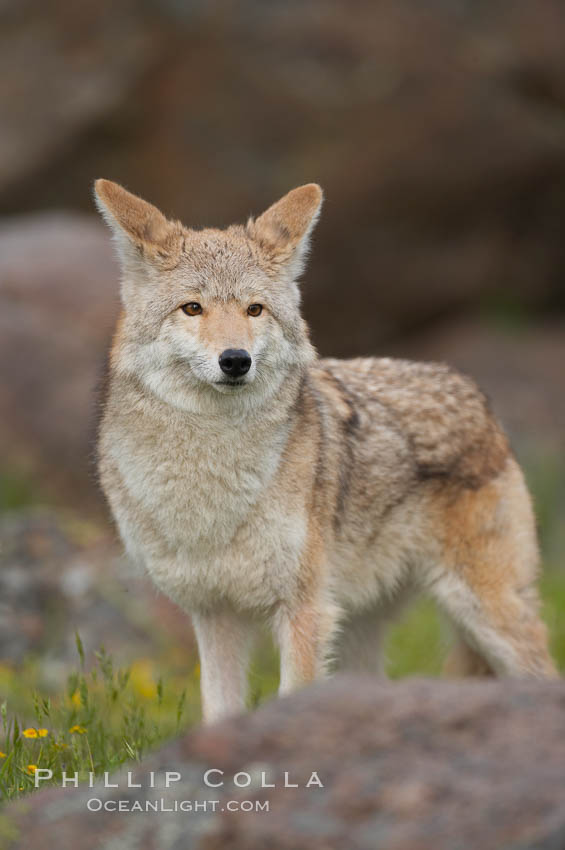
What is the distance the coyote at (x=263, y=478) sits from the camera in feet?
16.8

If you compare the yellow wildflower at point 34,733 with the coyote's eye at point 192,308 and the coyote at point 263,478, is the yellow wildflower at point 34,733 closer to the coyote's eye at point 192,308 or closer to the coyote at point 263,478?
the coyote at point 263,478

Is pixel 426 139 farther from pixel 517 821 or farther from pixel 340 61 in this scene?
pixel 517 821

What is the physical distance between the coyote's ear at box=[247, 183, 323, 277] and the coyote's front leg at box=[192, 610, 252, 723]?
165cm

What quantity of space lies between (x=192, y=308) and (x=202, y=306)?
1.7 inches

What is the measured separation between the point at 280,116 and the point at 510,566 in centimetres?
776

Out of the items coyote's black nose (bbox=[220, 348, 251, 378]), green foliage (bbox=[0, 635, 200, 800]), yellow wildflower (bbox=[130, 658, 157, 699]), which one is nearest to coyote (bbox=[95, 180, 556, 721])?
coyote's black nose (bbox=[220, 348, 251, 378])

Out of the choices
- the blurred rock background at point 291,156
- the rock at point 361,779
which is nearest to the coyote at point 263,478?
the rock at point 361,779

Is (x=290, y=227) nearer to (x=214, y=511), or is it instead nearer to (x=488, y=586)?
(x=214, y=511)

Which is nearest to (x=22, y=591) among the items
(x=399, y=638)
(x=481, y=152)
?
(x=399, y=638)

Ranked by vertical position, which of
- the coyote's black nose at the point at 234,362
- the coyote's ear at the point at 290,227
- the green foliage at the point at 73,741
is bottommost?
the green foliage at the point at 73,741

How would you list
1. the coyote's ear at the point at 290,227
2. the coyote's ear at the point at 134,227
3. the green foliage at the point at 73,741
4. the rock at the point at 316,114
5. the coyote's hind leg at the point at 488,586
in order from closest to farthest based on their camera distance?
the green foliage at the point at 73,741 → the coyote's ear at the point at 134,227 → the coyote's ear at the point at 290,227 → the coyote's hind leg at the point at 488,586 → the rock at the point at 316,114

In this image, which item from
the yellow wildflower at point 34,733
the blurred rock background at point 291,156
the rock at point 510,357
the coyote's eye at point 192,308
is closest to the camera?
the yellow wildflower at point 34,733

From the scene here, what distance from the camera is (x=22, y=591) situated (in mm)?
8742

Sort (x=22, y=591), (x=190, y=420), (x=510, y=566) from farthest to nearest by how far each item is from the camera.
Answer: (x=22, y=591) < (x=510, y=566) < (x=190, y=420)
